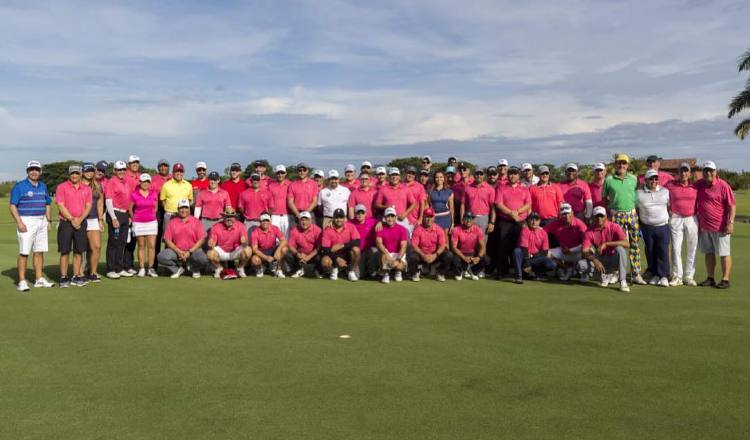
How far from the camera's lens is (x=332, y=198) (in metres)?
12.6

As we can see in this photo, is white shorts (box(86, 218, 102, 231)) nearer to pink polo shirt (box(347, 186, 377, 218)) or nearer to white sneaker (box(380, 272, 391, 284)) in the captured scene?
pink polo shirt (box(347, 186, 377, 218))

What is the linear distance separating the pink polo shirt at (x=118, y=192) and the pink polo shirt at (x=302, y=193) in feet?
10.0

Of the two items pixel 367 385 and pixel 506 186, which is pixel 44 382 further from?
pixel 506 186

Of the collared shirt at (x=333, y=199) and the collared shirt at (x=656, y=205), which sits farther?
the collared shirt at (x=333, y=199)

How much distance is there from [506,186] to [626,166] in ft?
6.97

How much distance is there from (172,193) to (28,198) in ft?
8.61

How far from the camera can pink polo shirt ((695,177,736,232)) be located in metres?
10.7

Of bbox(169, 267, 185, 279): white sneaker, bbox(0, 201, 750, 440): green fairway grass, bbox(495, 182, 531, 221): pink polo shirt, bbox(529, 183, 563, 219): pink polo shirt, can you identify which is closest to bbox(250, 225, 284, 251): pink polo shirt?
bbox(169, 267, 185, 279): white sneaker

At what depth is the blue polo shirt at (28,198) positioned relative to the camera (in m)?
10.2

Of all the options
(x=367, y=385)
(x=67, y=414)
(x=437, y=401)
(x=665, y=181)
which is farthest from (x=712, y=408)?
(x=665, y=181)

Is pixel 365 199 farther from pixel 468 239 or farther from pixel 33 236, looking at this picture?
pixel 33 236

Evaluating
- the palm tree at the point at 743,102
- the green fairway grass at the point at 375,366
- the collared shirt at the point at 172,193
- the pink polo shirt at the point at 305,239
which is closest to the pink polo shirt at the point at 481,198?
the green fairway grass at the point at 375,366

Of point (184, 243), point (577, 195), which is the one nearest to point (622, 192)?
point (577, 195)

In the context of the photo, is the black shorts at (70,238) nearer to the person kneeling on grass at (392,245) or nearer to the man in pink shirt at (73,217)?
the man in pink shirt at (73,217)
